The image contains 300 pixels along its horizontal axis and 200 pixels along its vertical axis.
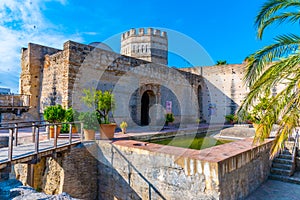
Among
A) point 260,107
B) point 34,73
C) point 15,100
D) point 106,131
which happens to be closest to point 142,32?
point 34,73

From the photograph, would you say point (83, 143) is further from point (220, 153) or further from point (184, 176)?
point (220, 153)

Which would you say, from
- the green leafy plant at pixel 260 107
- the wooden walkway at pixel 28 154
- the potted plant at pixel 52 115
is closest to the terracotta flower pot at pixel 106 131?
the wooden walkway at pixel 28 154

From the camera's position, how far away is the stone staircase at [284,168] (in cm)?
531

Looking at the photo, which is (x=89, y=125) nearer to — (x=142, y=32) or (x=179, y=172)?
(x=179, y=172)

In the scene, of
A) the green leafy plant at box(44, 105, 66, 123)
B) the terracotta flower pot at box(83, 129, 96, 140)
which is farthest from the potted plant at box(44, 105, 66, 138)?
the terracotta flower pot at box(83, 129, 96, 140)

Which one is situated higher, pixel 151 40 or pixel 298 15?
pixel 151 40

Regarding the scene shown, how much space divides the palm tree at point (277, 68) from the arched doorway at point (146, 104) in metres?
8.31

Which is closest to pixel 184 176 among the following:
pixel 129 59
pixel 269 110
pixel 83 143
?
pixel 269 110

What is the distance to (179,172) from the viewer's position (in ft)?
13.6

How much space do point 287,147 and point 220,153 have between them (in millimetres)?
3246

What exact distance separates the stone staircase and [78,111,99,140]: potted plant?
4982 millimetres

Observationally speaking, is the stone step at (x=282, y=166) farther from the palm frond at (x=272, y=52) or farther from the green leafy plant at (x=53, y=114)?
the green leafy plant at (x=53, y=114)

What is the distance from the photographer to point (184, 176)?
13.3 feet

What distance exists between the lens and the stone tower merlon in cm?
2394
